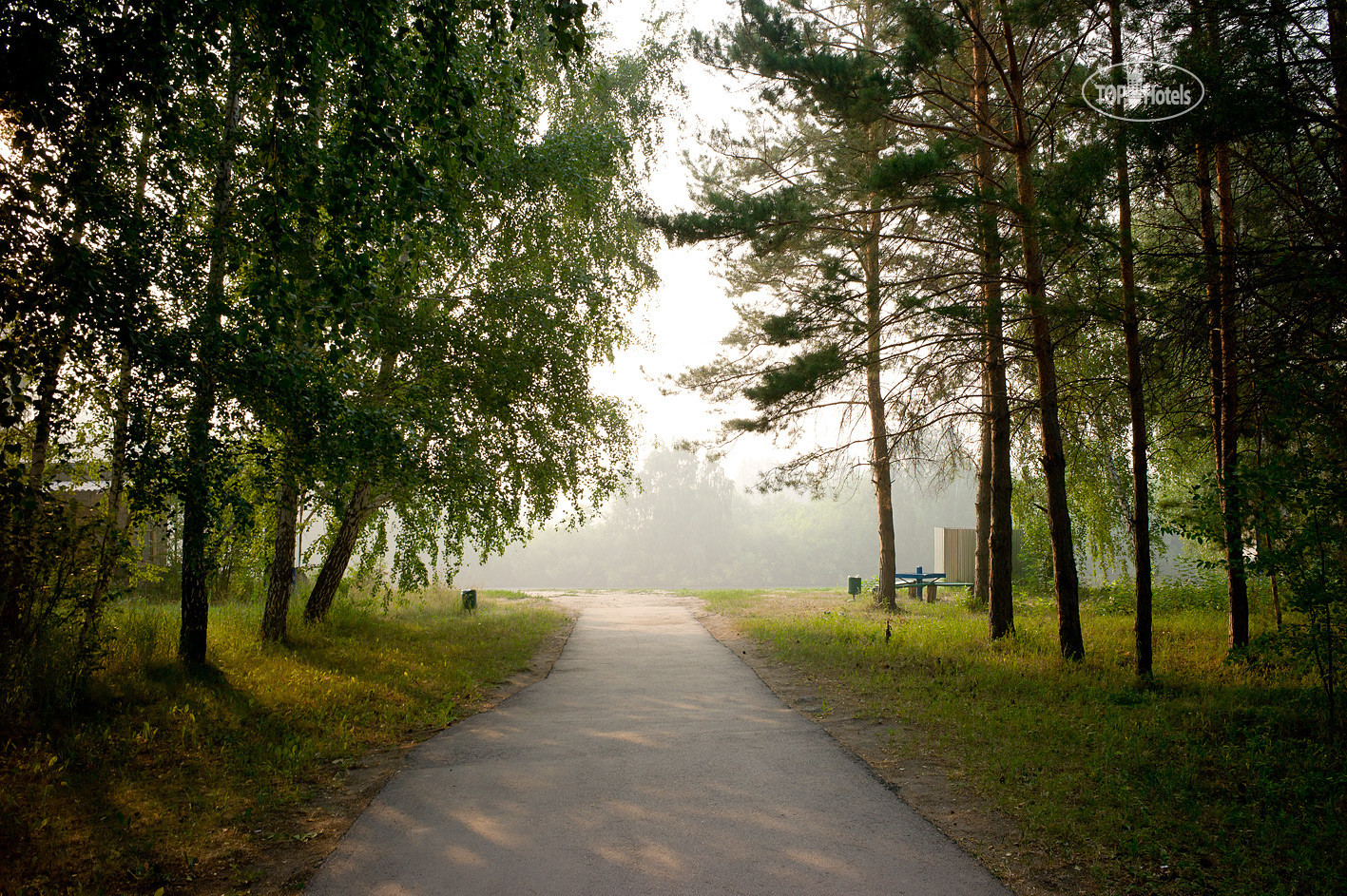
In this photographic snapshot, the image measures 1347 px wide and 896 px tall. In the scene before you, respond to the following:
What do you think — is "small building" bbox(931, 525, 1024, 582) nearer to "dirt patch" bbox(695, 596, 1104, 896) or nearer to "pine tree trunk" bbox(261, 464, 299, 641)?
"dirt patch" bbox(695, 596, 1104, 896)

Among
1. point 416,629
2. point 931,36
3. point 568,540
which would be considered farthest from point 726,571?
point 931,36

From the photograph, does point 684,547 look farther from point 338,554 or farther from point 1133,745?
point 1133,745

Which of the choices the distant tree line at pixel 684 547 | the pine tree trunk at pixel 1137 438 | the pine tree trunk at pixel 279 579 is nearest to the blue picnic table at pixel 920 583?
the pine tree trunk at pixel 1137 438

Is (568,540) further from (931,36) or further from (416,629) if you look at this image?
(931,36)

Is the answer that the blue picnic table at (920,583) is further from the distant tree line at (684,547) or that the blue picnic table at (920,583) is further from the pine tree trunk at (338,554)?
the distant tree line at (684,547)

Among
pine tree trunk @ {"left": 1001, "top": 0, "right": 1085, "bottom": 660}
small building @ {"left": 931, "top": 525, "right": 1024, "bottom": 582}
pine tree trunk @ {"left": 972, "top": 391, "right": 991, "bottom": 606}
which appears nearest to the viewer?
pine tree trunk @ {"left": 1001, "top": 0, "right": 1085, "bottom": 660}

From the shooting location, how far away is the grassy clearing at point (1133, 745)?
4.11 metres

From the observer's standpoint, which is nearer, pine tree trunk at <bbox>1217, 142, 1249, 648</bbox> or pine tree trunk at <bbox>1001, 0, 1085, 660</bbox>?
pine tree trunk at <bbox>1217, 142, 1249, 648</bbox>

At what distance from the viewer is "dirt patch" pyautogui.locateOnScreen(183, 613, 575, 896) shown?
12.5 feet

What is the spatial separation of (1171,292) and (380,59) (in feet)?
28.4

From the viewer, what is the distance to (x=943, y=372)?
11305mm

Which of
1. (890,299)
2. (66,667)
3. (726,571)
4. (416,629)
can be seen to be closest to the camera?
(66,667)

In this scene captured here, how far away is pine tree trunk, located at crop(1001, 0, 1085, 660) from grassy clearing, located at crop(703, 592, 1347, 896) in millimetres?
690

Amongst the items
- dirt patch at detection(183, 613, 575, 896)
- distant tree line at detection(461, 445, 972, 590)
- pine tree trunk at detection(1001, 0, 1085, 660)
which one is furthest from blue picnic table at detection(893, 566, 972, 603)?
distant tree line at detection(461, 445, 972, 590)
